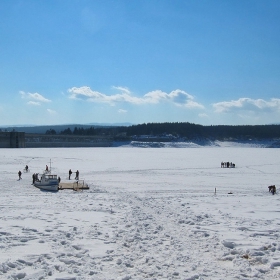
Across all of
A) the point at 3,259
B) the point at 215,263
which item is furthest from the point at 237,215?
the point at 3,259

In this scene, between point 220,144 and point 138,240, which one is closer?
point 138,240

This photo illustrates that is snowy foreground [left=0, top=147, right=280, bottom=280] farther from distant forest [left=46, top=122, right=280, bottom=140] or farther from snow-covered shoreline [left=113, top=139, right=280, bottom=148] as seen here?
distant forest [left=46, top=122, right=280, bottom=140]

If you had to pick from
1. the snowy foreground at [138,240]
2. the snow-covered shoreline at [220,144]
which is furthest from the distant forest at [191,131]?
the snowy foreground at [138,240]

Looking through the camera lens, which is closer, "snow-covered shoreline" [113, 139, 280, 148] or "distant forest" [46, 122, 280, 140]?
"snow-covered shoreline" [113, 139, 280, 148]

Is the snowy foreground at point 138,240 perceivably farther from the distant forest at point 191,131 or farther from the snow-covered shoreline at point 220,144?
the distant forest at point 191,131

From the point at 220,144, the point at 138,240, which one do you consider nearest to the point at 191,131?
the point at 220,144

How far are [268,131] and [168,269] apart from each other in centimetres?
18669

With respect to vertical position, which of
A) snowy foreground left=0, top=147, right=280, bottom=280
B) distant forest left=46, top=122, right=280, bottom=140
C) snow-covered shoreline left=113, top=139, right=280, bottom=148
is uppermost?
distant forest left=46, top=122, right=280, bottom=140

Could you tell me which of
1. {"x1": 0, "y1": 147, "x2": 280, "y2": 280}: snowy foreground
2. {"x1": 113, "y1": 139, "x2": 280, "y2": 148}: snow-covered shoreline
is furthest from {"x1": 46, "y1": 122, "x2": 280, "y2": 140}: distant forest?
{"x1": 0, "y1": 147, "x2": 280, "y2": 280}: snowy foreground

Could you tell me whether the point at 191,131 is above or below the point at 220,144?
above

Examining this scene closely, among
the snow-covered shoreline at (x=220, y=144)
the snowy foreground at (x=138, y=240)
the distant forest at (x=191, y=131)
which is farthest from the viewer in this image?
the distant forest at (x=191, y=131)

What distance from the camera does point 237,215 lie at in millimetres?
13523

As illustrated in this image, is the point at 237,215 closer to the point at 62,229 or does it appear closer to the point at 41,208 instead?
the point at 62,229

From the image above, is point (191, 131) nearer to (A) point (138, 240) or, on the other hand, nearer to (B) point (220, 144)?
(B) point (220, 144)
